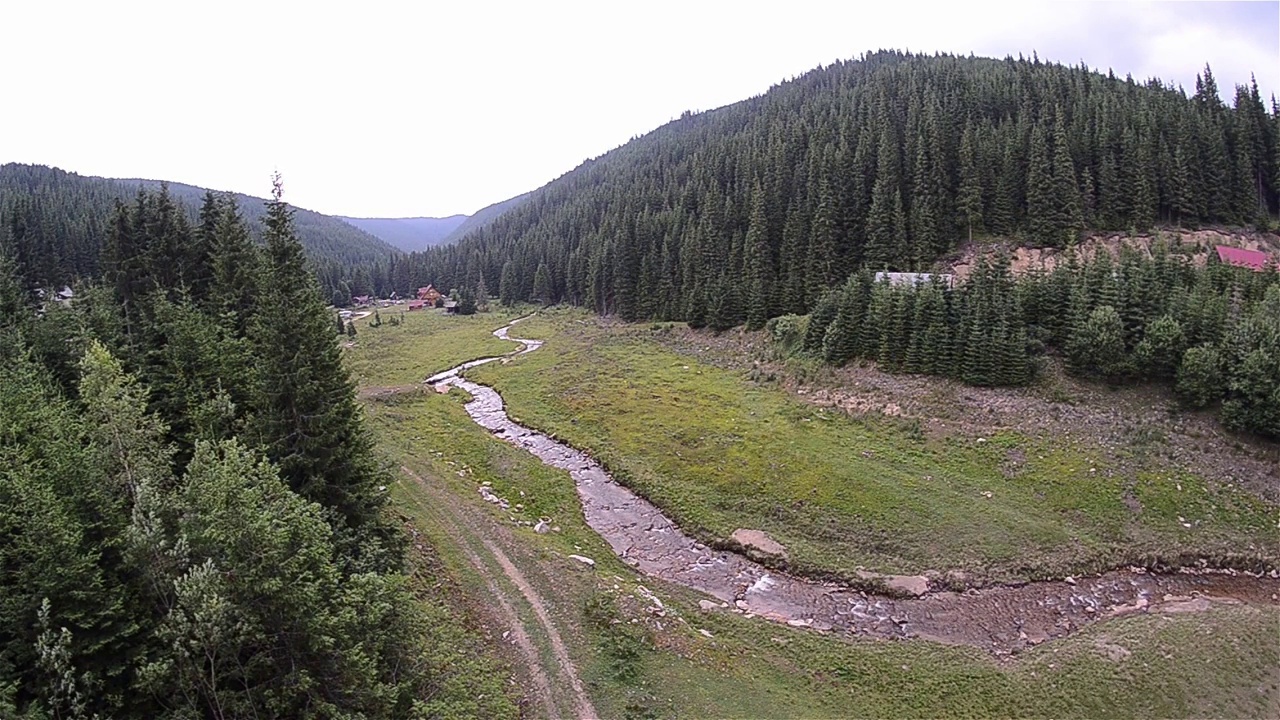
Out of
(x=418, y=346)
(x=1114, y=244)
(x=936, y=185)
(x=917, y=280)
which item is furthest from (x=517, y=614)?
(x=1114, y=244)

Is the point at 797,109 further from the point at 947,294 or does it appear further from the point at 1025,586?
the point at 1025,586

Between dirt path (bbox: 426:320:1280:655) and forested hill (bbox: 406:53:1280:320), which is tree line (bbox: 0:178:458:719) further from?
forested hill (bbox: 406:53:1280:320)

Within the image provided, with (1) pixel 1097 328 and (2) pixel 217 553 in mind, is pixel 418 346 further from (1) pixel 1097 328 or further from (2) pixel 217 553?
(2) pixel 217 553

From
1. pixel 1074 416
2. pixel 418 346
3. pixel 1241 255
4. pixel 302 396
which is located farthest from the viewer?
pixel 418 346

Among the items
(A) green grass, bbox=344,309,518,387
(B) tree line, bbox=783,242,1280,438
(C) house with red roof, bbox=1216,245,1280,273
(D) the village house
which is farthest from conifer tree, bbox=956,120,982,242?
(A) green grass, bbox=344,309,518,387

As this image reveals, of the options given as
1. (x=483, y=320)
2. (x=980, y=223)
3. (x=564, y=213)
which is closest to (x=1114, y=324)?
(x=980, y=223)

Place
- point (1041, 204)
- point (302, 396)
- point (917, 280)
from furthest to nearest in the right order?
point (1041, 204), point (917, 280), point (302, 396)

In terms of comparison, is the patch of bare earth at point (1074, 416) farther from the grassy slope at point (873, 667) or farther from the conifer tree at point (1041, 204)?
the conifer tree at point (1041, 204)
